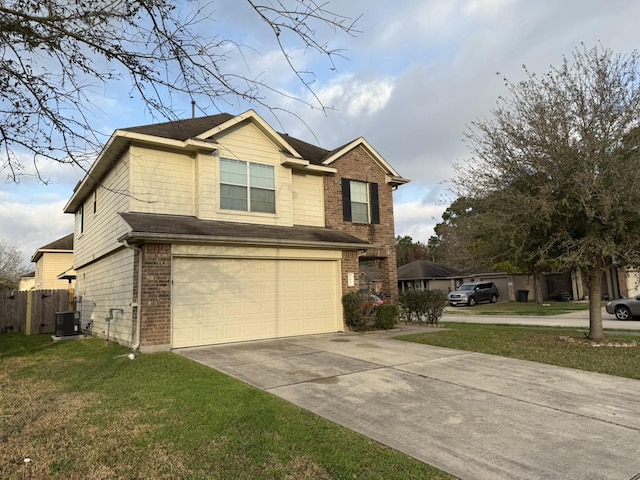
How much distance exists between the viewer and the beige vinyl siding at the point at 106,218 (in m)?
11.4

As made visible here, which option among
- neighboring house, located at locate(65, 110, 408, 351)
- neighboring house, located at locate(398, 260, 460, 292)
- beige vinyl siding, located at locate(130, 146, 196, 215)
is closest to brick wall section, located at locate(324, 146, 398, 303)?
neighboring house, located at locate(65, 110, 408, 351)

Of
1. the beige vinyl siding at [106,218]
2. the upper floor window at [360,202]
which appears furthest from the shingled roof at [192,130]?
the upper floor window at [360,202]

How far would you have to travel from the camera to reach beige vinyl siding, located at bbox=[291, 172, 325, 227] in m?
13.8

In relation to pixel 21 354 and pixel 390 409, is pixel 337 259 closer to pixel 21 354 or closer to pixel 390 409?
pixel 390 409

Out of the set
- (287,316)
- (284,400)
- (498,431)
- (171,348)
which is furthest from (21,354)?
(498,431)

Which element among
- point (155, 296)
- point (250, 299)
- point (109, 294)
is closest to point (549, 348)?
point (250, 299)

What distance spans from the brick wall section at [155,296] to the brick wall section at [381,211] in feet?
19.7

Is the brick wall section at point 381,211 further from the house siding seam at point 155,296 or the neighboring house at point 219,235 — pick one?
the house siding seam at point 155,296

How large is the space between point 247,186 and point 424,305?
7683mm

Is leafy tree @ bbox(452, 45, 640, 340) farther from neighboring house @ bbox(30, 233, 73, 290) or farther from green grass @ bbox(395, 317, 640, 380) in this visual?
neighboring house @ bbox(30, 233, 73, 290)

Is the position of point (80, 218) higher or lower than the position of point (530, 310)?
higher

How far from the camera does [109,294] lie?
511 inches

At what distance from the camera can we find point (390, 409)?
5449 millimetres

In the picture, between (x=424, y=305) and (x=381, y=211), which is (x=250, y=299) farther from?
(x=424, y=305)
